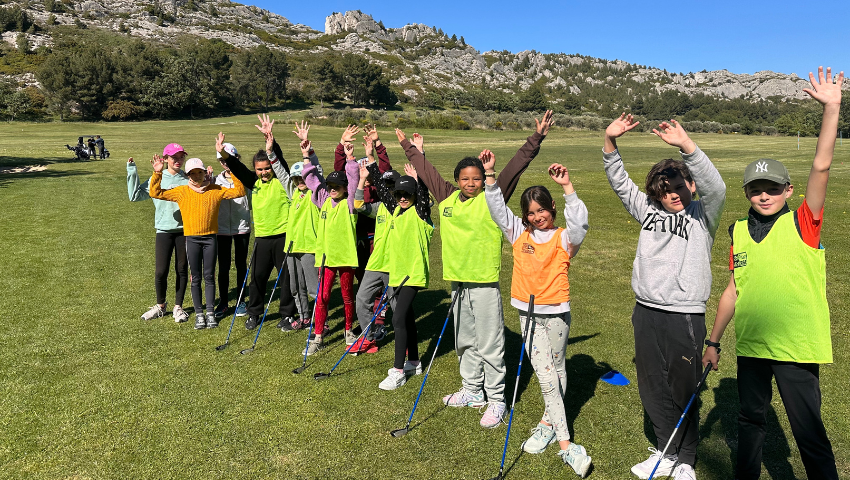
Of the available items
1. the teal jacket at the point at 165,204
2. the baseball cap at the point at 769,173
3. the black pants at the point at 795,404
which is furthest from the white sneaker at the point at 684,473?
the teal jacket at the point at 165,204

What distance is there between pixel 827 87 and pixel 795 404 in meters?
1.91

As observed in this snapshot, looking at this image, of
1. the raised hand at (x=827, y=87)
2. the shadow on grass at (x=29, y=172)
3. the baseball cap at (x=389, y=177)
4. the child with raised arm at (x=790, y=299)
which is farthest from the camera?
the shadow on grass at (x=29, y=172)

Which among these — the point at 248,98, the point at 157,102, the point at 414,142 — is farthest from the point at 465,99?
the point at 414,142

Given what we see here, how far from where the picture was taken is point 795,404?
3.09 metres

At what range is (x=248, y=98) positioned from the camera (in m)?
103

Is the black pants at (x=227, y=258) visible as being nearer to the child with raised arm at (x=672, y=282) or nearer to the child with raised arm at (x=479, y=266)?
the child with raised arm at (x=479, y=266)

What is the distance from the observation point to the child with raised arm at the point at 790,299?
2.99 m

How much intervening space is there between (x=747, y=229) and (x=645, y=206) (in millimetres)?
696

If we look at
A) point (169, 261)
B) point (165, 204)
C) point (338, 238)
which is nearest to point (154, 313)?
point (169, 261)

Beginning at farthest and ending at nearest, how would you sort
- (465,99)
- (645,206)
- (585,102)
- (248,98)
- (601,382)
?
1. (585,102)
2. (465,99)
3. (248,98)
4. (601,382)
5. (645,206)

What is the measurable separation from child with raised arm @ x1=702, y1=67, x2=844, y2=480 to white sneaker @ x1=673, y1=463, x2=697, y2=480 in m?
0.80

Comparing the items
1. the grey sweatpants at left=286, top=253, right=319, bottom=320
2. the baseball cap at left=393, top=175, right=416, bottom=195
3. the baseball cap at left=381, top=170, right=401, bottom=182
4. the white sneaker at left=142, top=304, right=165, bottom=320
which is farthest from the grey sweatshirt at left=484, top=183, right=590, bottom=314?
the white sneaker at left=142, top=304, right=165, bottom=320

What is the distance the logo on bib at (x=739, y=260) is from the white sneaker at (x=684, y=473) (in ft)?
5.26

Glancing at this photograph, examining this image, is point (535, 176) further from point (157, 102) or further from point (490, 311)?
point (157, 102)
